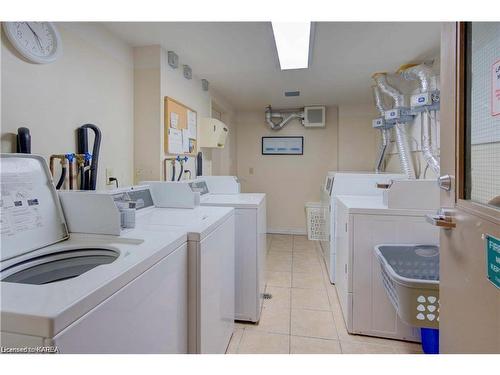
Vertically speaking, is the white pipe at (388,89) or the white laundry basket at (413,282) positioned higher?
the white pipe at (388,89)

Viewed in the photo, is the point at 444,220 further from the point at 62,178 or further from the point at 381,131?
the point at 381,131

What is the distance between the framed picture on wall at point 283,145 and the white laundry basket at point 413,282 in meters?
3.12

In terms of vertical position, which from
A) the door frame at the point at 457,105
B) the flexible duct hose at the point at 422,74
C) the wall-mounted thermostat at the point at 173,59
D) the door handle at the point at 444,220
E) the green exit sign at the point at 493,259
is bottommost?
the green exit sign at the point at 493,259

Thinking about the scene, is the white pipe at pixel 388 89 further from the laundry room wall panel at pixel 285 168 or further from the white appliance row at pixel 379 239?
the laundry room wall panel at pixel 285 168

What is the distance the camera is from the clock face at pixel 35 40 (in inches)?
50.8

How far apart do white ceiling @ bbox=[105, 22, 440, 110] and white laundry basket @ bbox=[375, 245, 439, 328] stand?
1602 mm

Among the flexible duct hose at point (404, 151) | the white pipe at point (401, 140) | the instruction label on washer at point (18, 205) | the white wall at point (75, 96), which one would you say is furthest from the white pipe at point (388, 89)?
the instruction label on washer at point (18, 205)

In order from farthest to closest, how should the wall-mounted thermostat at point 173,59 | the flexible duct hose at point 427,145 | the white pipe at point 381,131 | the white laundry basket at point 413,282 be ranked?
1. the white pipe at point 381,131
2. the wall-mounted thermostat at point 173,59
3. the flexible duct hose at point 427,145
4. the white laundry basket at point 413,282

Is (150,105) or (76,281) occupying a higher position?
(150,105)

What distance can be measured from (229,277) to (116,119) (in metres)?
1.48

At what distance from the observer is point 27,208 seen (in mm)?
1072

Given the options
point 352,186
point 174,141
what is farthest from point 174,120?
point 352,186

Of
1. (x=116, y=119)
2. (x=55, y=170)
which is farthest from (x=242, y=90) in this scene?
(x=55, y=170)

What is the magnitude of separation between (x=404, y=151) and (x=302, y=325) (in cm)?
190
